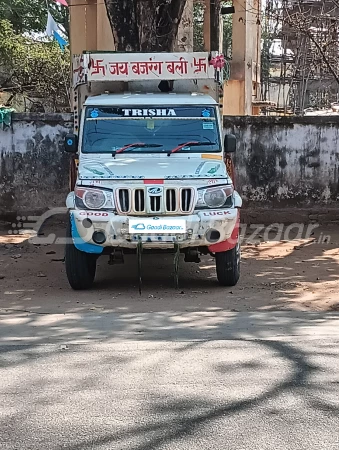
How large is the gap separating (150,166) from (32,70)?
69.4ft

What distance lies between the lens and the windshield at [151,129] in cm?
836

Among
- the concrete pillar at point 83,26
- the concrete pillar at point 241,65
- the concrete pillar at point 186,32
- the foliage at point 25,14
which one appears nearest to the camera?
the concrete pillar at point 186,32

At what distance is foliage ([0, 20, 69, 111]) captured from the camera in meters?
26.6

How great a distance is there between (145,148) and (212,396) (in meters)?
4.76

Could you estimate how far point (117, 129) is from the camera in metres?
8.48

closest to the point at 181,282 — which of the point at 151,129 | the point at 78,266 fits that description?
the point at 78,266

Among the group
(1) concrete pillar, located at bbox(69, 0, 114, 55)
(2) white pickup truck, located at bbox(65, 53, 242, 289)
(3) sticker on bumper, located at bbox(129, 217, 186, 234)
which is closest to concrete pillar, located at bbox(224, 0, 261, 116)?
(1) concrete pillar, located at bbox(69, 0, 114, 55)

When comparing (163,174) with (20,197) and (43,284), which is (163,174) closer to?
(43,284)

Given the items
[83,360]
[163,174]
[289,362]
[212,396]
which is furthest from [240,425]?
[163,174]

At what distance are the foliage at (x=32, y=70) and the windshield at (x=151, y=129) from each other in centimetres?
1897

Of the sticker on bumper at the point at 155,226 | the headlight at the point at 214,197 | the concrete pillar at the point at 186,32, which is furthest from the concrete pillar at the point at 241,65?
the sticker on bumper at the point at 155,226

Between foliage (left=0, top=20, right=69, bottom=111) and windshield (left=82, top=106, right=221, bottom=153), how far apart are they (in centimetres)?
1897

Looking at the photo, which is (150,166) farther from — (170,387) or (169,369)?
(170,387)

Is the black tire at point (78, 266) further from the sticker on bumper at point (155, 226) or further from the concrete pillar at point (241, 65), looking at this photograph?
the concrete pillar at point (241, 65)
